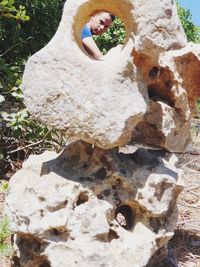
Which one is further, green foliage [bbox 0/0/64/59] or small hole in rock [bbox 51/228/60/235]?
green foliage [bbox 0/0/64/59]

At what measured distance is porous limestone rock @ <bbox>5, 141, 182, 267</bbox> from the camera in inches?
93.8

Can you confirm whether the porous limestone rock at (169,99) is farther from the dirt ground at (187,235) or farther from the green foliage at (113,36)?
the green foliage at (113,36)

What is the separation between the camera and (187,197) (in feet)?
15.1

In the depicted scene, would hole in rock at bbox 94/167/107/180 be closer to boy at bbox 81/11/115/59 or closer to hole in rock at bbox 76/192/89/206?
hole in rock at bbox 76/192/89/206

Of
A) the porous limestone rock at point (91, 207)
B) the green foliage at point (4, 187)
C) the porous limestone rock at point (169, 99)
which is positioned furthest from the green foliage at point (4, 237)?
the porous limestone rock at point (169, 99)

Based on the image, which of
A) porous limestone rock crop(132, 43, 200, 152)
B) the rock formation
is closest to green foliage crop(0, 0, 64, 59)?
porous limestone rock crop(132, 43, 200, 152)

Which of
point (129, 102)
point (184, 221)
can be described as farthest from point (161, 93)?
point (184, 221)

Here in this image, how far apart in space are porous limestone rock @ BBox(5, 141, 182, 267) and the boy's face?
1.04 meters

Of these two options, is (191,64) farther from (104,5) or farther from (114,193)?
(114,193)

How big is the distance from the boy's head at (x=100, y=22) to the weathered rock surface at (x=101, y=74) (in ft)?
2.46

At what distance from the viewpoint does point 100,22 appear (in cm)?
334

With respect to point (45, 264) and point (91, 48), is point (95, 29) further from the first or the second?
point (45, 264)

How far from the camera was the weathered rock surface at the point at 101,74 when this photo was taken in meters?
2.32

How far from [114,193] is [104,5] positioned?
959 millimetres
